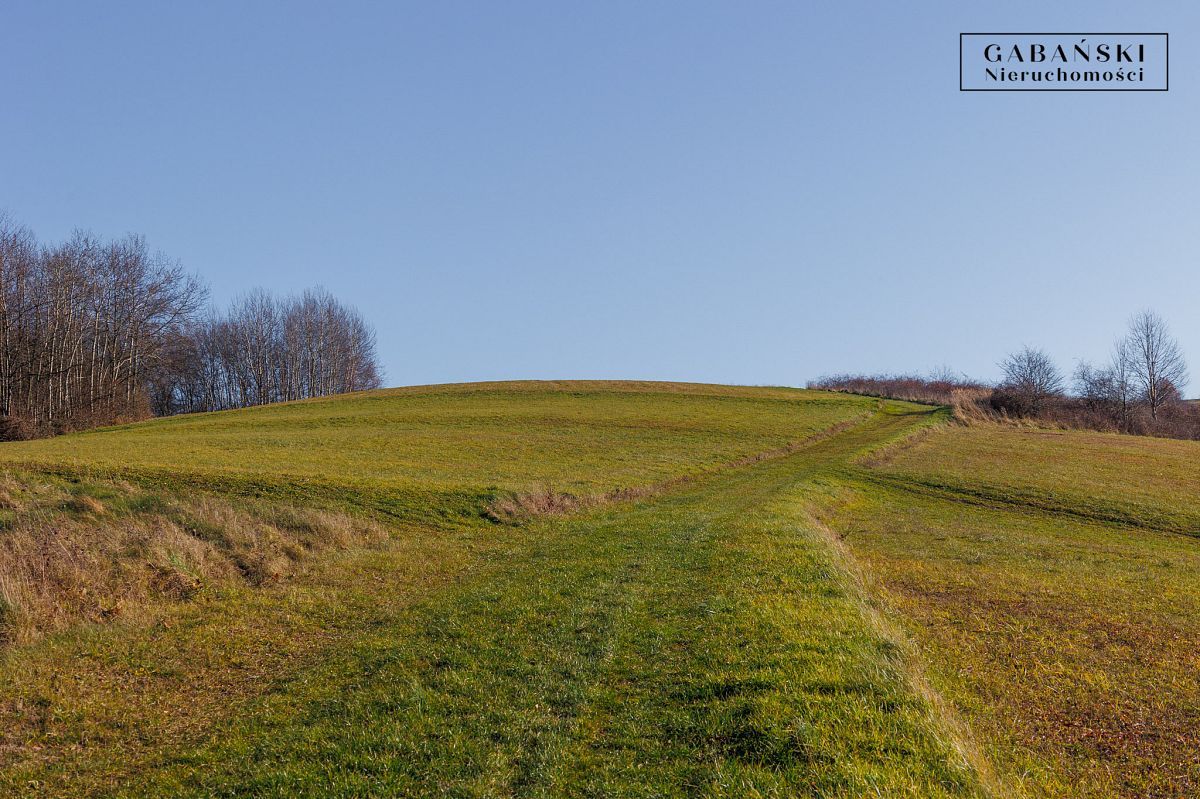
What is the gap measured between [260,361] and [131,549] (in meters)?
95.8

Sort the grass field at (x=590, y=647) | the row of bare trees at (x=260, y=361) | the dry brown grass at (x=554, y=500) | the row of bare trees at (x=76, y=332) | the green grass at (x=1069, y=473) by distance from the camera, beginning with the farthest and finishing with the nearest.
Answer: the row of bare trees at (x=260, y=361), the row of bare trees at (x=76, y=332), the green grass at (x=1069, y=473), the dry brown grass at (x=554, y=500), the grass field at (x=590, y=647)

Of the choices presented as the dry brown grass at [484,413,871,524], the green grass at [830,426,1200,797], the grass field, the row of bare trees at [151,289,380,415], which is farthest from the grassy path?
the row of bare trees at [151,289,380,415]

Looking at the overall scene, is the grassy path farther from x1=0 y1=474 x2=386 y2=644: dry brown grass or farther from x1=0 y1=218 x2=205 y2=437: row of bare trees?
x1=0 y1=218 x2=205 y2=437: row of bare trees

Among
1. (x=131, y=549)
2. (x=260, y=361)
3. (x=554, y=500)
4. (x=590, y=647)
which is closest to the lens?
(x=590, y=647)

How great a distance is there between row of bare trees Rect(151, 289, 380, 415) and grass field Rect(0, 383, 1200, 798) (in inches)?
3118

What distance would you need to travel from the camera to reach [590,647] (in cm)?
980

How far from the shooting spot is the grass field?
672 centimetres

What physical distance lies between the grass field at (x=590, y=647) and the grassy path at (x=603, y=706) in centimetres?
4

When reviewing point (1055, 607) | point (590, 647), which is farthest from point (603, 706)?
point (1055, 607)

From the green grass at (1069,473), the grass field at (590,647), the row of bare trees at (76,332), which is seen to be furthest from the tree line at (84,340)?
the green grass at (1069,473)

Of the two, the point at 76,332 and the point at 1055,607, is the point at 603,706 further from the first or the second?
the point at 76,332

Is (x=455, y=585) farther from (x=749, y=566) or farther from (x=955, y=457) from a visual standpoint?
(x=955, y=457)

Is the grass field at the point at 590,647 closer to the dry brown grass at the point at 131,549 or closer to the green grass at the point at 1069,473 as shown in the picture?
the dry brown grass at the point at 131,549

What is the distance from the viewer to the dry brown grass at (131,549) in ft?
37.6
